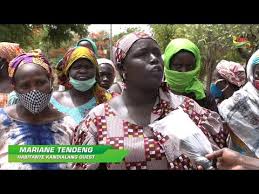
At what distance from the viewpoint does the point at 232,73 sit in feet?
17.7

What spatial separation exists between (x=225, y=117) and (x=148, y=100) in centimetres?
60

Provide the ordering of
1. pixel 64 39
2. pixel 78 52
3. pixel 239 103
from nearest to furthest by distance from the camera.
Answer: pixel 239 103 < pixel 78 52 < pixel 64 39

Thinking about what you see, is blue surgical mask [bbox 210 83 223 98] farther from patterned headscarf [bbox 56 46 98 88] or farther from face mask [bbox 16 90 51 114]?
face mask [bbox 16 90 51 114]

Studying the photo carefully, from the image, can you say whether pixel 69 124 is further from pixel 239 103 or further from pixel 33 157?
pixel 239 103

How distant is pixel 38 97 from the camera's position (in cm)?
289

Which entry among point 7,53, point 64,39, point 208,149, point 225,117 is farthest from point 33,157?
point 64,39

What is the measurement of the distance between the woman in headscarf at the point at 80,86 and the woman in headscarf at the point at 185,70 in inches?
25.1

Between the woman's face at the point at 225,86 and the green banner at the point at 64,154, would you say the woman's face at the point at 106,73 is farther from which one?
the green banner at the point at 64,154

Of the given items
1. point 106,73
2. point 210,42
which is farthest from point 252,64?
point 210,42

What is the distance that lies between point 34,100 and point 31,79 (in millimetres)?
141

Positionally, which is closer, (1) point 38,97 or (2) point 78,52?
(1) point 38,97

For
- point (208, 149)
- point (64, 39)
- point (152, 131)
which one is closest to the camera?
point (208, 149)

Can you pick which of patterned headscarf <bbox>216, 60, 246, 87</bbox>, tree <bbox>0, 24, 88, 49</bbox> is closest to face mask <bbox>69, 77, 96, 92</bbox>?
patterned headscarf <bbox>216, 60, 246, 87</bbox>

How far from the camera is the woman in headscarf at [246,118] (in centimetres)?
302
